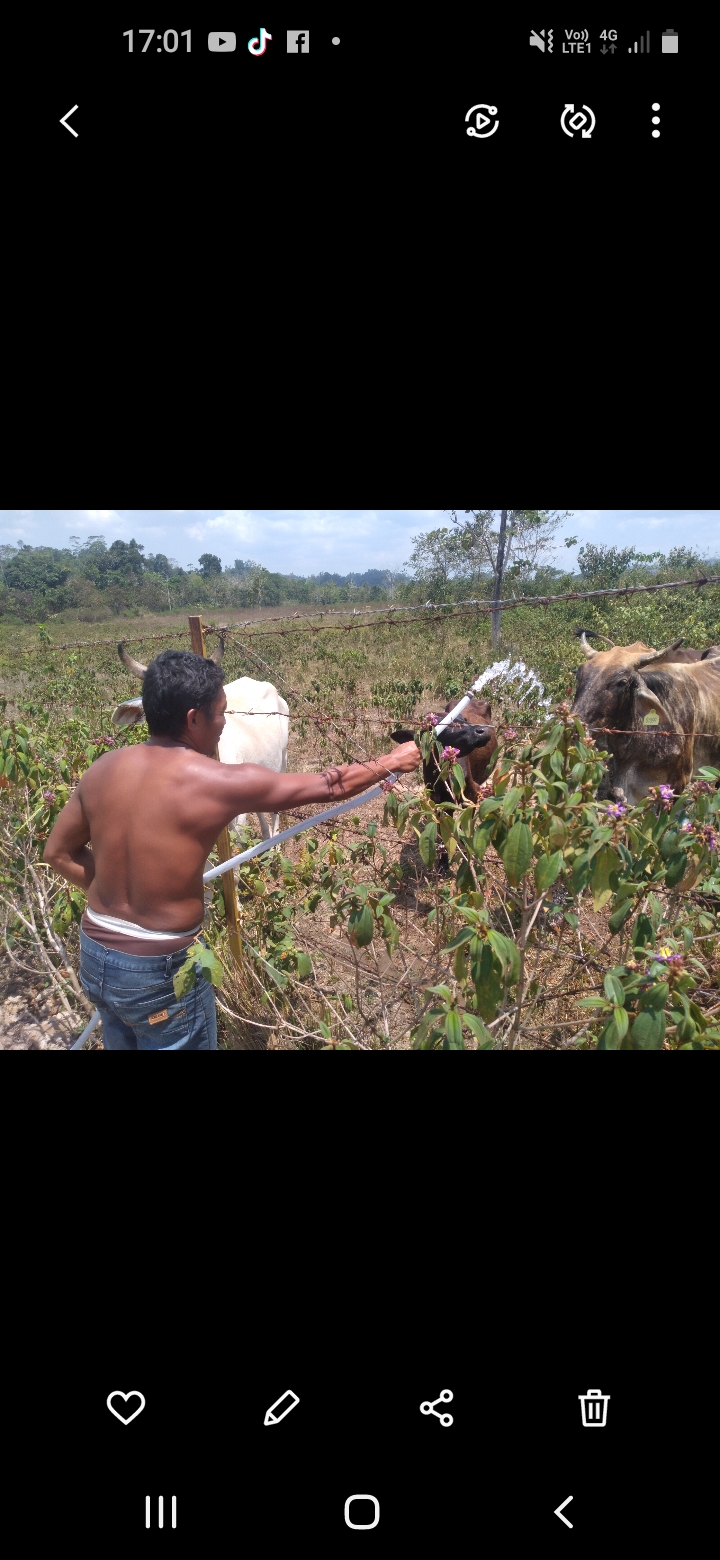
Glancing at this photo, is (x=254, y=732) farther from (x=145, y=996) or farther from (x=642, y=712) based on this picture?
(x=145, y=996)

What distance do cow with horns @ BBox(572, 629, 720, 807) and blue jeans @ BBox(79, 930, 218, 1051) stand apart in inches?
103

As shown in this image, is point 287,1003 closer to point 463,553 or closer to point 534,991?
point 534,991

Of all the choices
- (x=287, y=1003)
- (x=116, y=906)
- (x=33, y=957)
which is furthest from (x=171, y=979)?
(x=33, y=957)

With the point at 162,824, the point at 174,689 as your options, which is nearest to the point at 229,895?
the point at 162,824

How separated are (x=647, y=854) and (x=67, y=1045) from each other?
3.17m

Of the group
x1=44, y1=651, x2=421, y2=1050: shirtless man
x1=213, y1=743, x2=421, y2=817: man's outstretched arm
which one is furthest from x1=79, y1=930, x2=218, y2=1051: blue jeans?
x1=213, y1=743, x2=421, y2=817: man's outstretched arm

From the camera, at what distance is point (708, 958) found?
122 inches

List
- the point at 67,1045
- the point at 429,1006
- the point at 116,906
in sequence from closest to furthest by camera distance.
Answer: the point at 116,906
the point at 429,1006
the point at 67,1045

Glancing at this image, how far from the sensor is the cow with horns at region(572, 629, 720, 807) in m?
4.17

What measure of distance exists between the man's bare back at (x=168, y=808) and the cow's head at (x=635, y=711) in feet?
8.20

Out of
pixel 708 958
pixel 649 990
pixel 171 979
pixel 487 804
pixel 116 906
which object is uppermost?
pixel 487 804

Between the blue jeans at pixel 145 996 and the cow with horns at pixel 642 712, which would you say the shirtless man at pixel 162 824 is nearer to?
the blue jeans at pixel 145 996

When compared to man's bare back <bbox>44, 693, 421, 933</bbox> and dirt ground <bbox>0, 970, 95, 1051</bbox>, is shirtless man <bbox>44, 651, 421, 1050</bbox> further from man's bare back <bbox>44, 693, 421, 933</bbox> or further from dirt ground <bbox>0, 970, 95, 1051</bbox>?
dirt ground <bbox>0, 970, 95, 1051</bbox>

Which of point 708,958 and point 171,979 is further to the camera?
point 708,958
